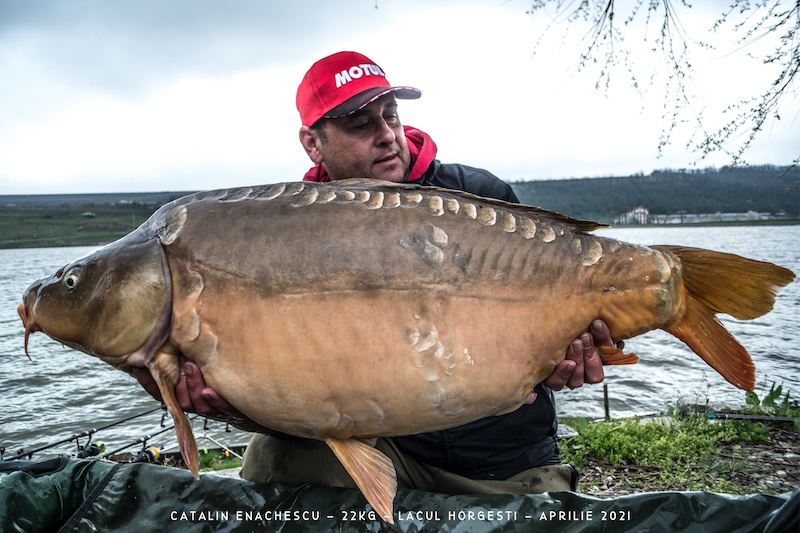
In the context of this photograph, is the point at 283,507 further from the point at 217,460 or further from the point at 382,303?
the point at 217,460

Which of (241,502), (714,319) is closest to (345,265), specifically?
(241,502)

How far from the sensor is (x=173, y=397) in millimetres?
1664

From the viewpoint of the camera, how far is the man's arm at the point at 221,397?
5.54 feet

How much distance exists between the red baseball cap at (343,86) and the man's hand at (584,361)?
1443 millimetres

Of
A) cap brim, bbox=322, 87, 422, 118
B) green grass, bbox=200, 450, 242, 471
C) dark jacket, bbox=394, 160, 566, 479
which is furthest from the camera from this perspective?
green grass, bbox=200, 450, 242, 471

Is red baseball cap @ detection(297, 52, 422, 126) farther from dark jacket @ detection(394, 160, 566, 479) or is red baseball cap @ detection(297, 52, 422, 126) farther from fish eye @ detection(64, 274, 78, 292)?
dark jacket @ detection(394, 160, 566, 479)

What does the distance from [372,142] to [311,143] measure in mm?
426

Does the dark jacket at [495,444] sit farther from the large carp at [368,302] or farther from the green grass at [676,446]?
the green grass at [676,446]

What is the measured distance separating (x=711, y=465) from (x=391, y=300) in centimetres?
312

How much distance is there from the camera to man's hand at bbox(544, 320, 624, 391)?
176 centimetres

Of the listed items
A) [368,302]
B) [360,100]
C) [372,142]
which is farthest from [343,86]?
[368,302]

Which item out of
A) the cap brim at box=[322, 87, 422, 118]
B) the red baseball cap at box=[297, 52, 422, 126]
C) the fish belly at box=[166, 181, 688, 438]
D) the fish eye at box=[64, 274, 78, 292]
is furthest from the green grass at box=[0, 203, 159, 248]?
the fish belly at box=[166, 181, 688, 438]

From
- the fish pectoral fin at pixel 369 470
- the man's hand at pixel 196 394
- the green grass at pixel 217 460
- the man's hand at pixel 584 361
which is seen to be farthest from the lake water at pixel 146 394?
the man's hand at pixel 196 394

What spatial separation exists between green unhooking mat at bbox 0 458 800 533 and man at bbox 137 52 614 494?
0.27 meters
